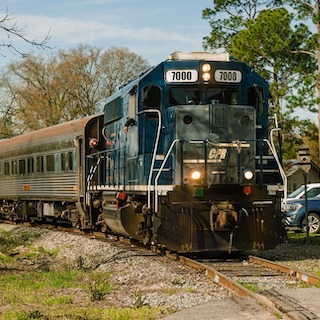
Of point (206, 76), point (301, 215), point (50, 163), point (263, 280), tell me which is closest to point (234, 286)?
point (263, 280)

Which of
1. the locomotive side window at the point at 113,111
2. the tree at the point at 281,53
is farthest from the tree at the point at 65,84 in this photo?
the locomotive side window at the point at 113,111

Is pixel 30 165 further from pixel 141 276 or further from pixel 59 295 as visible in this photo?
Result: pixel 59 295

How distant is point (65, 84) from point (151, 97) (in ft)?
144

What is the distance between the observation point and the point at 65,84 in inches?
2200

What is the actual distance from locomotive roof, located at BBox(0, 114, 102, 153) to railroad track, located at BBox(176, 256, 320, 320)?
6919mm

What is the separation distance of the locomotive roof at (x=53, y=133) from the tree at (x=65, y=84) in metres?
27.0

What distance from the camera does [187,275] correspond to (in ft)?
34.0

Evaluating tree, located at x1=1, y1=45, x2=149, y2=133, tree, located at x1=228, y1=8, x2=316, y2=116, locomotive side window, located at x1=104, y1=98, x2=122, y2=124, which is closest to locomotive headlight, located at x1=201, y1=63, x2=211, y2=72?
locomotive side window, located at x1=104, y1=98, x2=122, y2=124

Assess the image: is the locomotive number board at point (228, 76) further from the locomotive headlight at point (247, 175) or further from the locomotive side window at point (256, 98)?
the locomotive headlight at point (247, 175)

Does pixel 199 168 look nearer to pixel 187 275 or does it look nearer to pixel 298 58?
pixel 187 275

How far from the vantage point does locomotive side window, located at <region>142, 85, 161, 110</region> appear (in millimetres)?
12758

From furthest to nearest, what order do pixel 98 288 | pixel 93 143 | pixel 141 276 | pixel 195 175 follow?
1. pixel 93 143
2. pixel 195 175
3. pixel 141 276
4. pixel 98 288

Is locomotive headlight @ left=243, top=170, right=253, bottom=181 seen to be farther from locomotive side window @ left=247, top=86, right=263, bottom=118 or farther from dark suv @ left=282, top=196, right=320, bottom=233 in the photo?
dark suv @ left=282, top=196, right=320, bottom=233

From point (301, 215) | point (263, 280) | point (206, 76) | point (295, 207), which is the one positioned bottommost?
point (263, 280)
